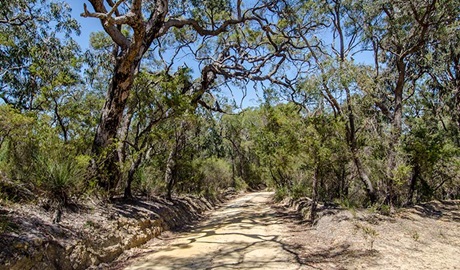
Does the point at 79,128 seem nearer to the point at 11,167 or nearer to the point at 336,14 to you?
the point at 11,167

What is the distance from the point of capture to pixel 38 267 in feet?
12.6

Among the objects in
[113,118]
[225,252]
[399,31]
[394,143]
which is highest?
[399,31]

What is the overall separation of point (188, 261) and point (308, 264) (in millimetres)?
2014

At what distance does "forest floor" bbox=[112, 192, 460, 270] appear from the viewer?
4773mm

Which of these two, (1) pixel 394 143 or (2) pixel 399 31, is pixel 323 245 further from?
(2) pixel 399 31

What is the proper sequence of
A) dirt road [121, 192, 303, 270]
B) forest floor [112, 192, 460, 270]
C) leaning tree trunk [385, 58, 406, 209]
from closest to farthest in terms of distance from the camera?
1. forest floor [112, 192, 460, 270]
2. dirt road [121, 192, 303, 270]
3. leaning tree trunk [385, 58, 406, 209]

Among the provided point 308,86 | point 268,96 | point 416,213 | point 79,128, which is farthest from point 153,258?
point 268,96

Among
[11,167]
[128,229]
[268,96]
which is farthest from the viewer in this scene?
[268,96]

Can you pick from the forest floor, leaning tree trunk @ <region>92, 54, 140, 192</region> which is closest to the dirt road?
the forest floor

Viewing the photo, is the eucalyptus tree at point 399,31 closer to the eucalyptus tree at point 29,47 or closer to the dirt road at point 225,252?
the dirt road at point 225,252

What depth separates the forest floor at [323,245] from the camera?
15.7 ft

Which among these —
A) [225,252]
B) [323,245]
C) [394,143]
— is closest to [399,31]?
[394,143]

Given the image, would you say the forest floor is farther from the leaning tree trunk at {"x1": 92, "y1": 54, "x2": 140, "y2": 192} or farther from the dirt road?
the leaning tree trunk at {"x1": 92, "y1": 54, "x2": 140, "y2": 192}

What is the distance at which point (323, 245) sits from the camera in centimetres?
600
